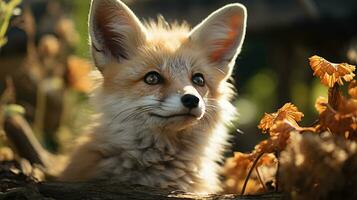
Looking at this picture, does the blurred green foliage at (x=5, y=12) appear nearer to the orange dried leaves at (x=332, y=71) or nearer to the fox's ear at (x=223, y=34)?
the fox's ear at (x=223, y=34)

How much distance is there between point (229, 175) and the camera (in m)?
4.02

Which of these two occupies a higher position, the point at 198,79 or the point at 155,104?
the point at 198,79

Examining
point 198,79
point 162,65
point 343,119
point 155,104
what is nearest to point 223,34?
point 198,79

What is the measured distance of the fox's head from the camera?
3354mm

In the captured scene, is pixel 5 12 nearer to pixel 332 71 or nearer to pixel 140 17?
pixel 332 71

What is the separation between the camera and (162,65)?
3.55 metres

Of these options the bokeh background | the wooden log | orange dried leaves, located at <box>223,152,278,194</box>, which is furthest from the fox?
the bokeh background

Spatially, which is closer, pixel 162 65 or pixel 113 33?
pixel 162 65

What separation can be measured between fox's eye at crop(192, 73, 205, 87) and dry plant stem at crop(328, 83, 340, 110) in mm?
1097

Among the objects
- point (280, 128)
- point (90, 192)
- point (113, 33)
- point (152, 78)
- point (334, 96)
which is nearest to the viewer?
point (280, 128)

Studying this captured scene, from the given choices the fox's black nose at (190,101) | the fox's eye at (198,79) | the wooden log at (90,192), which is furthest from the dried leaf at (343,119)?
the fox's eye at (198,79)

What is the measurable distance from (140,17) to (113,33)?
3252mm

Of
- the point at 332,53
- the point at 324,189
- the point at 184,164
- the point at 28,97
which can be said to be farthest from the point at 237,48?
the point at 28,97

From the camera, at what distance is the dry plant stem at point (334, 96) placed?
2656 millimetres
